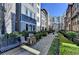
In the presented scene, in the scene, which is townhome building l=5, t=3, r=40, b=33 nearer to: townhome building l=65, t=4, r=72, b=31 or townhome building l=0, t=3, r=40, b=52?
townhome building l=0, t=3, r=40, b=52

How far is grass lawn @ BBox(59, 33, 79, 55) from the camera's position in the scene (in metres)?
3.22

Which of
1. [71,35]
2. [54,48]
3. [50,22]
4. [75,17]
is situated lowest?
[54,48]

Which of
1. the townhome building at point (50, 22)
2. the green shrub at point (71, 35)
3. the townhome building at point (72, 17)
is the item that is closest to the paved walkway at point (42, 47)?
the townhome building at point (50, 22)

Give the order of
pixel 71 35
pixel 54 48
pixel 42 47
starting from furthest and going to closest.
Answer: pixel 71 35 → pixel 42 47 → pixel 54 48

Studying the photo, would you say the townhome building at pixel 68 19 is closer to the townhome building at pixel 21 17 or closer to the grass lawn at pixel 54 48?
the grass lawn at pixel 54 48

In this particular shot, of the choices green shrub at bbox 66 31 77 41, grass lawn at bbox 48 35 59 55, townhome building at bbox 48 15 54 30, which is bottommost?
grass lawn at bbox 48 35 59 55

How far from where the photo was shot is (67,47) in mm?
3277

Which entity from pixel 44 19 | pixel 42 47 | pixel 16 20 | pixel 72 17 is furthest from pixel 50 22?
Result: pixel 16 20

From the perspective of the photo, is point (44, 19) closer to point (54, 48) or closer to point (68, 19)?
point (68, 19)

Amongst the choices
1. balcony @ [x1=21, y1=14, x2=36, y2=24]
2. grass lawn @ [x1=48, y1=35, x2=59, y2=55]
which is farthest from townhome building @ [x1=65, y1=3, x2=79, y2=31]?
balcony @ [x1=21, y1=14, x2=36, y2=24]

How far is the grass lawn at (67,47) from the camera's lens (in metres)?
3.22
